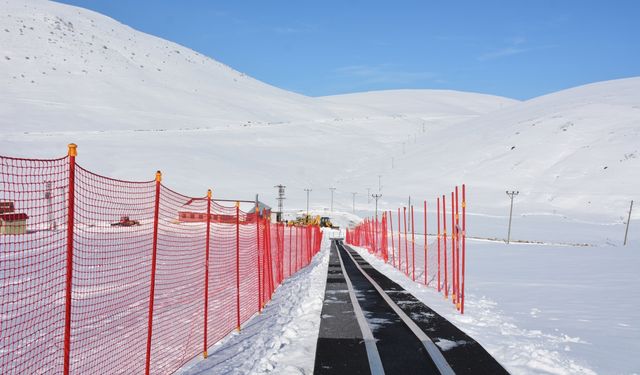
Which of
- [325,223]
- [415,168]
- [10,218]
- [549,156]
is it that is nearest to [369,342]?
[10,218]

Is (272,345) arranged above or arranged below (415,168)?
below

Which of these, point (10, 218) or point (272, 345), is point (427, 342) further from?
point (10, 218)

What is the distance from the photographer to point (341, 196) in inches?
4744

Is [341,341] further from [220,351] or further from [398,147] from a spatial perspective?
[398,147]

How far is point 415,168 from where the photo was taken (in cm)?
13300

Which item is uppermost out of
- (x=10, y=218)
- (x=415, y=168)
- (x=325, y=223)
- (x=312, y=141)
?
(x=312, y=141)

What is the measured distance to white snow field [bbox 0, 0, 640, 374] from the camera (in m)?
9.97

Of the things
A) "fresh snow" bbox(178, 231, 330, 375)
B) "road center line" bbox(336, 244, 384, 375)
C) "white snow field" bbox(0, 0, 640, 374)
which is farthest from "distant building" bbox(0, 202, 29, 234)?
"white snow field" bbox(0, 0, 640, 374)

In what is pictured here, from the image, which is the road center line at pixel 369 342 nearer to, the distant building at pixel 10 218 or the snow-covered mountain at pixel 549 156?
the distant building at pixel 10 218

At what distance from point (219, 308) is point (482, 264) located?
17759 millimetres

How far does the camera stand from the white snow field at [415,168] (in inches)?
392

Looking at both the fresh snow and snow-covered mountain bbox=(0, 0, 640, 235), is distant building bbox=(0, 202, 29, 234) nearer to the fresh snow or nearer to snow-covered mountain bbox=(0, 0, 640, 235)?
the fresh snow

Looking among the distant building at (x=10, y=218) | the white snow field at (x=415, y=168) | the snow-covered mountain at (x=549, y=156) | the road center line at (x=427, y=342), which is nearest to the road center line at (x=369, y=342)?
the road center line at (x=427, y=342)

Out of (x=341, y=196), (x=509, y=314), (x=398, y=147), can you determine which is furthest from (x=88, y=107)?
(x=509, y=314)
